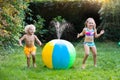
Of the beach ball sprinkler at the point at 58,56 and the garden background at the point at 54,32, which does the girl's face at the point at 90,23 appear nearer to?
the beach ball sprinkler at the point at 58,56

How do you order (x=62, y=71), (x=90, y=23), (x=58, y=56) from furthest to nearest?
1. (x=90, y=23)
2. (x=58, y=56)
3. (x=62, y=71)

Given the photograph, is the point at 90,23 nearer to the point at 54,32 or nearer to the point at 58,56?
the point at 58,56

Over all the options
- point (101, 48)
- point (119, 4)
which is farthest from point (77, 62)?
point (119, 4)

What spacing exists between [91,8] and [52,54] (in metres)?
6.48

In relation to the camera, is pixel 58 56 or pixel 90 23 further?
Answer: pixel 90 23

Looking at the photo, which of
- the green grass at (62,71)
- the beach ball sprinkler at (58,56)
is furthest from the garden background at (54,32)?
the beach ball sprinkler at (58,56)

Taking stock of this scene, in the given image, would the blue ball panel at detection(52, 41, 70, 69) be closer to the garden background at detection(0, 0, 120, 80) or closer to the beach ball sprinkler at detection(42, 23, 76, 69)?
the beach ball sprinkler at detection(42, 23, 76, 69)

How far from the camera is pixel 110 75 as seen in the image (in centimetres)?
808

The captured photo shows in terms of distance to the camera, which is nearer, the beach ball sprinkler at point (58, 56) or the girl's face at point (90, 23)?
the beach ball sprinkler at point (58, 56)

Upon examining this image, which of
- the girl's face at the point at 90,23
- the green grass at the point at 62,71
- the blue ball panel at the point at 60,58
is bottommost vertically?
the green grass at the point at 62,71

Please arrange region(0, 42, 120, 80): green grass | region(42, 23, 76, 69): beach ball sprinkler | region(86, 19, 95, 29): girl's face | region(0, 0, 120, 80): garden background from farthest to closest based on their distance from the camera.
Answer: region(86, 19, 95, 29): girl's face → region(42, 23, 76, 69): beach ball sprinkler → region(0, 0, 120, 80): garden background → region(0, 42, 120, 80): green grass

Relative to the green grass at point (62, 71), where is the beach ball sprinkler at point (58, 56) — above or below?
above

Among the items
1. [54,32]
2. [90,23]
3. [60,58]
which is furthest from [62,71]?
[54,32]

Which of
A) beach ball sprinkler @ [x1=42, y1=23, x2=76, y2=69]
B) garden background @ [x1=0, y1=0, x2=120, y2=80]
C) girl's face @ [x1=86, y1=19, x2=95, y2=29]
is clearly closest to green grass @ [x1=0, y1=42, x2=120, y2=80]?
garden background @ [x1=0, y1=0, x2=120, y2=80]
